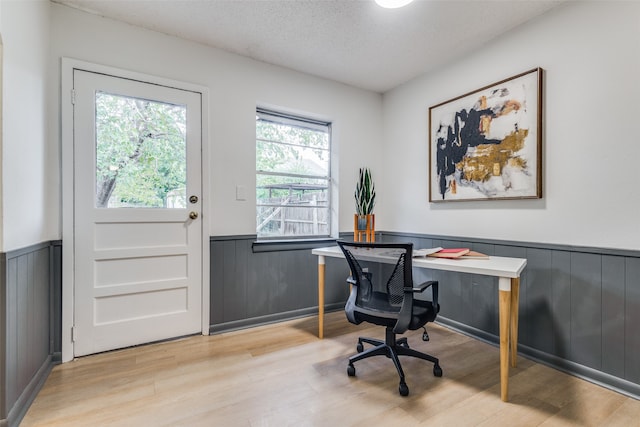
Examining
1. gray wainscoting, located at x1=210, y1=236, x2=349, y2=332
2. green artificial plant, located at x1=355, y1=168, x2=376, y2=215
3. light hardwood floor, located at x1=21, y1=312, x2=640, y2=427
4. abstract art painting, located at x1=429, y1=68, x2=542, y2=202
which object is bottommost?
light hardwood floor, located at x1=21, y1=312, x2=640, y2=427

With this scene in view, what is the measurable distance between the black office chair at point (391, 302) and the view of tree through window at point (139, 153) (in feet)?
4.99

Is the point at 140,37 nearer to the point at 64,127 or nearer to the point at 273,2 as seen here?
the point at 64,127

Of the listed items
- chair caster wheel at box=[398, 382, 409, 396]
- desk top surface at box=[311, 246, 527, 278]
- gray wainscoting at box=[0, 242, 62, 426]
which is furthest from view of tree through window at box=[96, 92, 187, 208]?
chair caster wheel at box=[398, 382, 409, 396]

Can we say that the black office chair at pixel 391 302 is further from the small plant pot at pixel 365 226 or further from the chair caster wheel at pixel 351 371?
the small plant pot at pixel 365 226

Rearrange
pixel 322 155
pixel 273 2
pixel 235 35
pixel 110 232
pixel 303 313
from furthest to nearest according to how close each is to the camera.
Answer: pixel 322 155 < pixel 303 313 < pixel 235 35 < pixel 110 232 < pixel 273 2

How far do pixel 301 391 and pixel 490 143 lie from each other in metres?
2.24

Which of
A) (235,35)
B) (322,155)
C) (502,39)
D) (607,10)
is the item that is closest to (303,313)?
(322,155)

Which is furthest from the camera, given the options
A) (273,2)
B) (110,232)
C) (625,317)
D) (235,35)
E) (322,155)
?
(322,155)

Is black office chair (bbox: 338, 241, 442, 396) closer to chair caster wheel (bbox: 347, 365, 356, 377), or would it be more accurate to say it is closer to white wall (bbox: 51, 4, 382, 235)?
chair caster wheel (bbox: 347, 365, 356, 377)

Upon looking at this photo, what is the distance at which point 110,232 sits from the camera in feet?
7.42

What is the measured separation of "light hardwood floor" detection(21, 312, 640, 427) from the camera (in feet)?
5.04

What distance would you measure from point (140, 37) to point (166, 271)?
1.81 meters

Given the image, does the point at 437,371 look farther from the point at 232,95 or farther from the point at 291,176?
the point at 232,95

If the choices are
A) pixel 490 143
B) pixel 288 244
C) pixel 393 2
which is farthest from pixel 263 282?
pixel 393 2
